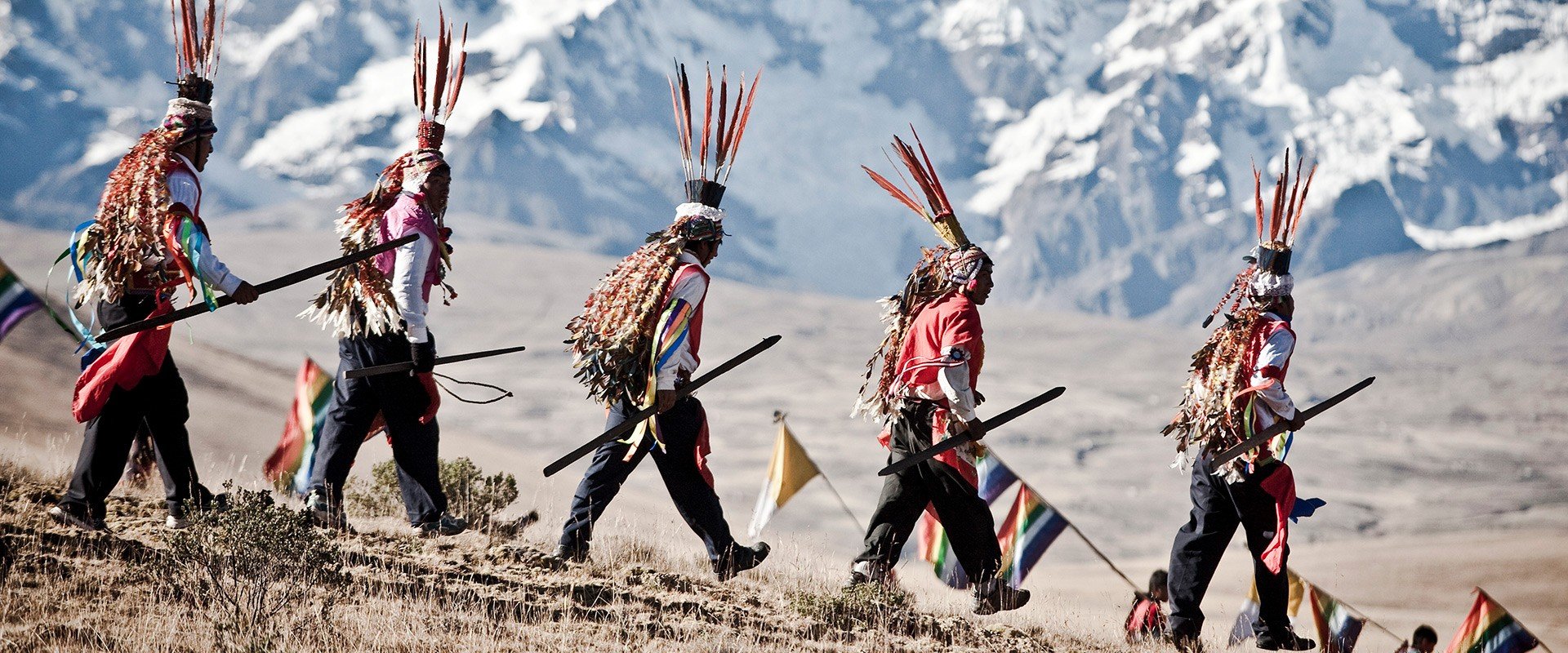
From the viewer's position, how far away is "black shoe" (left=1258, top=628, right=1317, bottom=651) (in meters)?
7.21

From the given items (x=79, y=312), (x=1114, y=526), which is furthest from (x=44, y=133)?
(x=79, y=312)

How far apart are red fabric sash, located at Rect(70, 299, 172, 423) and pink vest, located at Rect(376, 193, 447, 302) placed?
90 cm

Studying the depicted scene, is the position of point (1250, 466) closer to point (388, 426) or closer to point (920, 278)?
point (920, 278)

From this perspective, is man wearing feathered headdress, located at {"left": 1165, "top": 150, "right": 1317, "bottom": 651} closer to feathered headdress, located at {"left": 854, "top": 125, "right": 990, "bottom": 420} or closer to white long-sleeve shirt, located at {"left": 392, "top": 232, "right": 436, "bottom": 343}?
feathered headdress, located at {"left": 854, "top": 125, "right": 990, "bottom": 420}

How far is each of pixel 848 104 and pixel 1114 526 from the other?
149 meters

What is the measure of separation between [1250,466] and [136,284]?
4722 mm

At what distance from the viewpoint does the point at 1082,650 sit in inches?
268

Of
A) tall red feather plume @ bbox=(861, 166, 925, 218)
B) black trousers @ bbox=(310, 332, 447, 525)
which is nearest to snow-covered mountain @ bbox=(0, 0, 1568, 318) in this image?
tall red feather plume @ bbox=(861, 166, 925, 218)

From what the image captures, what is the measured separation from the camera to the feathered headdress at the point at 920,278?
7031 millimetres

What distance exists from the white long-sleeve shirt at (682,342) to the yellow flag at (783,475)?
2.83 meters

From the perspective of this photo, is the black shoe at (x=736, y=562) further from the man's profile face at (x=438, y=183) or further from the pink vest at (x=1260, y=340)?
the pink vest at (x=1260, y=340)

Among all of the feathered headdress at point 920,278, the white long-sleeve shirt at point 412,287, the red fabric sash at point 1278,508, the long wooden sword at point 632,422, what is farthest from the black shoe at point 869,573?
the white long-sleeve shirt at point 412,287

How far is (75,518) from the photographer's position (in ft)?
21.3

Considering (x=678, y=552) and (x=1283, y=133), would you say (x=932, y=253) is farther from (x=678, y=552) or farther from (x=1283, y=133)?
(x=1283, y=133)
